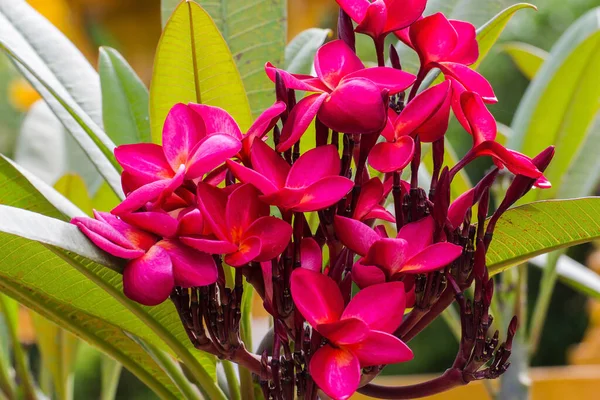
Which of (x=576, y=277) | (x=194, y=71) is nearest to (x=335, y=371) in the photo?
(x=194, y=71)

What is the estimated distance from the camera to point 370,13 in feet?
1.17

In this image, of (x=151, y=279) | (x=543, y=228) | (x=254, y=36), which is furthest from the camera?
(x=254, y=36)

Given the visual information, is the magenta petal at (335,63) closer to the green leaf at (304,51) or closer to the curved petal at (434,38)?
the curved petal at (434,38)

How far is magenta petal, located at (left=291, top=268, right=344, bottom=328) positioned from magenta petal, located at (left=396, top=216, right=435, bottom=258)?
4 centimetres

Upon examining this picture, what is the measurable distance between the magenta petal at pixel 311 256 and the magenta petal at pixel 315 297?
0.05 ft

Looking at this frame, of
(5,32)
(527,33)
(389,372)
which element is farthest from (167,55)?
(527,33)

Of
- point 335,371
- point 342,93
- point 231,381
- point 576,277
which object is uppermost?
point 342,93

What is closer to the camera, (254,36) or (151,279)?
(151,279)

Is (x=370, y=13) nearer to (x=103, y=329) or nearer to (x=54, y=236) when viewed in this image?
(x=54, y=236)

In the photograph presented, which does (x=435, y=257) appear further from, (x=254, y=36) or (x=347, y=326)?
(x=254, y=36)

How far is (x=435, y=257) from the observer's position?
0.32m

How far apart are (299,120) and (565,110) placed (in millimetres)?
551

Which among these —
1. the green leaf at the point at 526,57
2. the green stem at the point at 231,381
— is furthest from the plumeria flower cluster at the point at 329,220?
the green leaf at the point at 526,57

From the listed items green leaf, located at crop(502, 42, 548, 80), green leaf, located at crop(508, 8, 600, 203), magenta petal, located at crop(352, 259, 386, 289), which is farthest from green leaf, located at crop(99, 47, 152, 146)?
green leaf, located at crop(502, 42, 548, 80)
